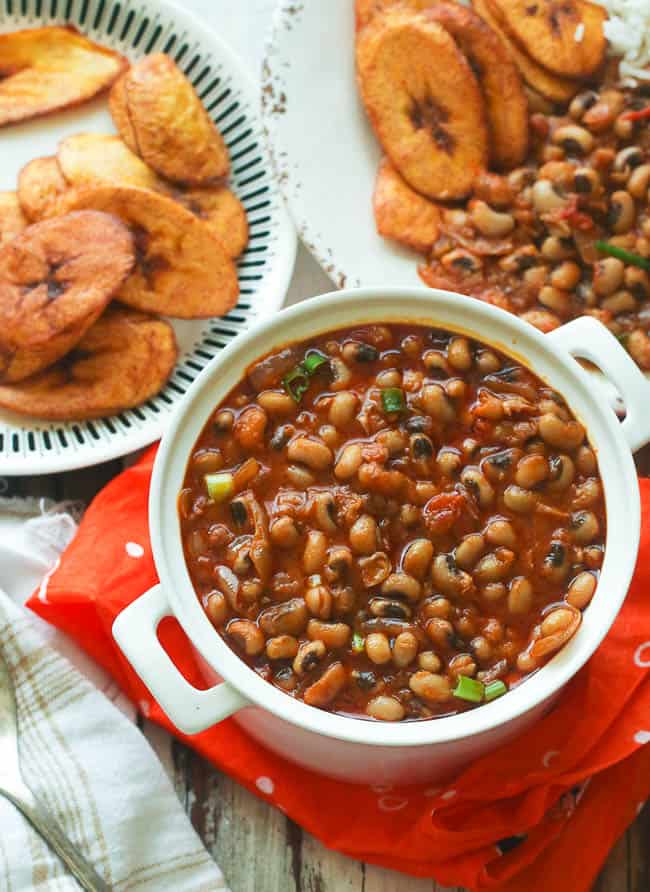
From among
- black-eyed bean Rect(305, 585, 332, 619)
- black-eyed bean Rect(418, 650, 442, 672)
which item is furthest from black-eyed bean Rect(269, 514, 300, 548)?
black-eyed bean Rect(418, 650, 442, 672)

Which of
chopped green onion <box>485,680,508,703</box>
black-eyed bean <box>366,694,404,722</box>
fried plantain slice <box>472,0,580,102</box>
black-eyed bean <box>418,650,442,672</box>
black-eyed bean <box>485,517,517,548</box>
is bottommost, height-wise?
black-eyed bean <box>366,694,404,722</box>

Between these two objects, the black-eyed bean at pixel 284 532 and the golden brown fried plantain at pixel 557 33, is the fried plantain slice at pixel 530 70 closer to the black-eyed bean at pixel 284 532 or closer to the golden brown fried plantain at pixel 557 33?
the golden brown fried plantain at pixel 557 33

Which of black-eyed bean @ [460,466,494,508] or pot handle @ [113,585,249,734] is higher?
black-eyed bean @ [460,466,494,508]

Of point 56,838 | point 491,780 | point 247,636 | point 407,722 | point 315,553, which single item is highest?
point 315,553

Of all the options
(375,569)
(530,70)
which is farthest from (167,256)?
(375,569)

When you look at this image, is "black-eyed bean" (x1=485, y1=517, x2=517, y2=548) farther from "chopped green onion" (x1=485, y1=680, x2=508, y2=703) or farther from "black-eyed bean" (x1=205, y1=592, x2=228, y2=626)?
"black-eyed bean" (x1=205, y1=592, x2=228, y2=626)

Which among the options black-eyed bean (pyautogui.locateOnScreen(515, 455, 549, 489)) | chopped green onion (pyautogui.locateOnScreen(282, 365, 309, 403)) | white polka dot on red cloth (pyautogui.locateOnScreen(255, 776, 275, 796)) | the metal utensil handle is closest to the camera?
black-eyed bean (pyautogui.locateOnScreen(515, 455, 549, 489))

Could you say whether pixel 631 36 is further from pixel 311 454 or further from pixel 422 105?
pixel 311 454
